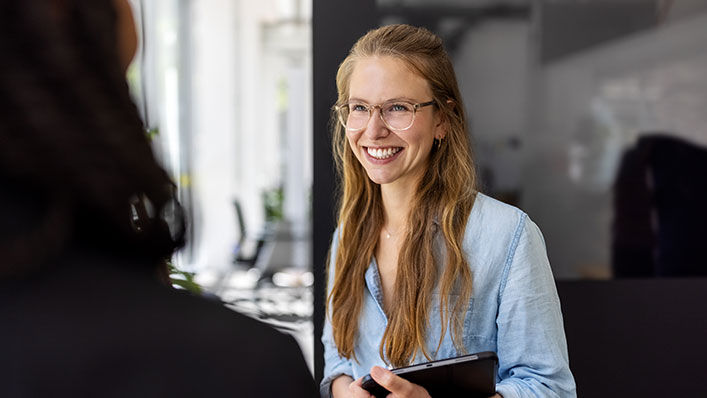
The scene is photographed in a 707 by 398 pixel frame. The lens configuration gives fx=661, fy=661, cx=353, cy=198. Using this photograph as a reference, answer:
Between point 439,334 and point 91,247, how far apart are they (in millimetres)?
1041

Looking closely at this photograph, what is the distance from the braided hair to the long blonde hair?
99cm

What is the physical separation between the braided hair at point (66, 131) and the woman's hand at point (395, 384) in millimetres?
779

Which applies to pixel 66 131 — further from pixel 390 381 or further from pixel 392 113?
pixel 392 113

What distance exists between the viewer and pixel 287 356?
21.0 inches

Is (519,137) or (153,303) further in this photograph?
(519,137)

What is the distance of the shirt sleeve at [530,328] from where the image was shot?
1.32 meters

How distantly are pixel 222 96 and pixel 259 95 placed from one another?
3.04 m

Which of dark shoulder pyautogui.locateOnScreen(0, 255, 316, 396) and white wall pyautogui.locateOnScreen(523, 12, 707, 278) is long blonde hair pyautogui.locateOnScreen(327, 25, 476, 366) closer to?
white wall pyautogui.locateOnScreen(523, 12, 707, 278)

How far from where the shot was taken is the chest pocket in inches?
55.5

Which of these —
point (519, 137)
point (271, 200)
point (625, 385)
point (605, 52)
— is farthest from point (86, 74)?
point (271, 200)

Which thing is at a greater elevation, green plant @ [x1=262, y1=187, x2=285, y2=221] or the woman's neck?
the woman's neck

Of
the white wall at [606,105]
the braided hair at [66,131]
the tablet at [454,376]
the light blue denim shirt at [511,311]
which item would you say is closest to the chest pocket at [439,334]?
the light blue denim shirt at [511,311]

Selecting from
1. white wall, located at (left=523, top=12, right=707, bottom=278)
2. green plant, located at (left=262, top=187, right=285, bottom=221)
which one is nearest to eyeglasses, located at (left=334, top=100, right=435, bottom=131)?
white wall, located at (left=523, top=12, right=707, bottom=278)

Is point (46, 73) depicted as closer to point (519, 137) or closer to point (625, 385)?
point (519, 137)
